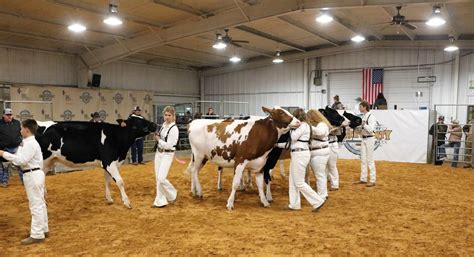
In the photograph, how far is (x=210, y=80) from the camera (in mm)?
23609

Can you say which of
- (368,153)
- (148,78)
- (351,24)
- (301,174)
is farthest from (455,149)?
(148,78)

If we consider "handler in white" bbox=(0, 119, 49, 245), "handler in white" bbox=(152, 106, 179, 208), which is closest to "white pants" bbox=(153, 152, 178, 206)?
"handler in white" bbox=(152, 106, 179, 208)

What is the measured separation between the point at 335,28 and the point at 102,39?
928cm

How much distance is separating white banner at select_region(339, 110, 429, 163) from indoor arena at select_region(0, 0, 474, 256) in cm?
5

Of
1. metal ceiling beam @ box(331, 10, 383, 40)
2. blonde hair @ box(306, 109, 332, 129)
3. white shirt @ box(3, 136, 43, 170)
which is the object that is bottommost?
white shirt @ box(3, 136, 43, 170)

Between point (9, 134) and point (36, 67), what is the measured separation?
889 centimetres

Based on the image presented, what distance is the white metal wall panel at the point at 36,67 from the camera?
1496 centimetres

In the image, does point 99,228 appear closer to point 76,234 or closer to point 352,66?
point 76,234

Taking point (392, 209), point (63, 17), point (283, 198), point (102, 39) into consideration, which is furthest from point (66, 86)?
point (392, 209)

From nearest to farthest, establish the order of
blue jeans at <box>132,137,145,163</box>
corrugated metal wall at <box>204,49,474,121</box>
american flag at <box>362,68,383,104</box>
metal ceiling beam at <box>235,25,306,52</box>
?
blue jeans at <box>132,137,145,163</box>
metal ceiling beam at <box>235,25,306,52</box>
corrugated metal wall at <box>204,49,474,121</box>
american flag at <box>362,68,383,104</box>

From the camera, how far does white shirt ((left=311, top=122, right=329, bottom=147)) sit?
6094mm

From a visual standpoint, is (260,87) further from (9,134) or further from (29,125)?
(29,125)

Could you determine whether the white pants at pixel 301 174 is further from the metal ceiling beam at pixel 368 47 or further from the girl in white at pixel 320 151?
the metal ceiling beam at pixel 368 47

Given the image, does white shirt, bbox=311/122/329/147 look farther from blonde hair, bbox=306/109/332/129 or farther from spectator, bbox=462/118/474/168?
spectator, bbox=462/118/474/168
